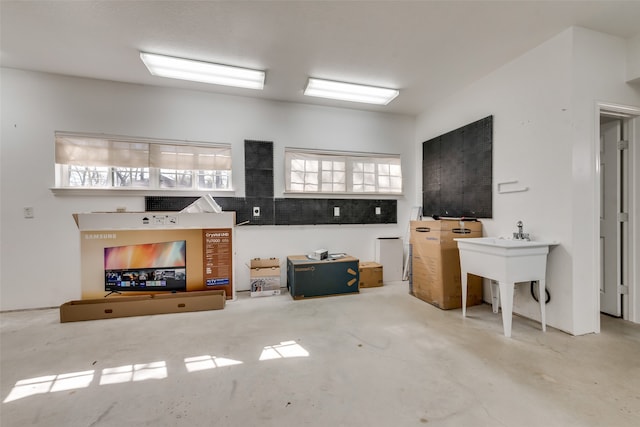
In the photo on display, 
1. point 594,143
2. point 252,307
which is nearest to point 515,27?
point 594,143

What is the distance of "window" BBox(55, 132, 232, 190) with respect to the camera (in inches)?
136

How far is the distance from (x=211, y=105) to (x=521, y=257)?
4.27 meters

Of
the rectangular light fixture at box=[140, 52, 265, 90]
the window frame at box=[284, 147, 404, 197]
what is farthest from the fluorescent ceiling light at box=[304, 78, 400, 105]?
the window frame at box=[284, 147, 404, 197]

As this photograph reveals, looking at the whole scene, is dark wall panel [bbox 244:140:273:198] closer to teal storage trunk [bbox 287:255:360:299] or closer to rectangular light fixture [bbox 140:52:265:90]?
rectangular light fixture [bbox 140:52:265:90]

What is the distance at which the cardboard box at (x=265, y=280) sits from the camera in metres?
3.73

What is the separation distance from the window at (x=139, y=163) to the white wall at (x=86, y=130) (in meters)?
0.11

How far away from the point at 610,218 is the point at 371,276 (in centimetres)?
289

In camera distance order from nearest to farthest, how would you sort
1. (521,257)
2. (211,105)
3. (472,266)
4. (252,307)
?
(521,257) → (472,266) → (252,307) → (211,105)

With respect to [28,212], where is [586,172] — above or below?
above

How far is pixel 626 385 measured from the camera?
1.74 metres

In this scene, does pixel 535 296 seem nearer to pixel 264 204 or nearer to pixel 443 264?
pixel 443 264

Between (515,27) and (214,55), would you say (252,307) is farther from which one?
(515,27)

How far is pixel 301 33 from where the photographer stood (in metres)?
2.61

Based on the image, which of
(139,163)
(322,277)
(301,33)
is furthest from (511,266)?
(139,163)
